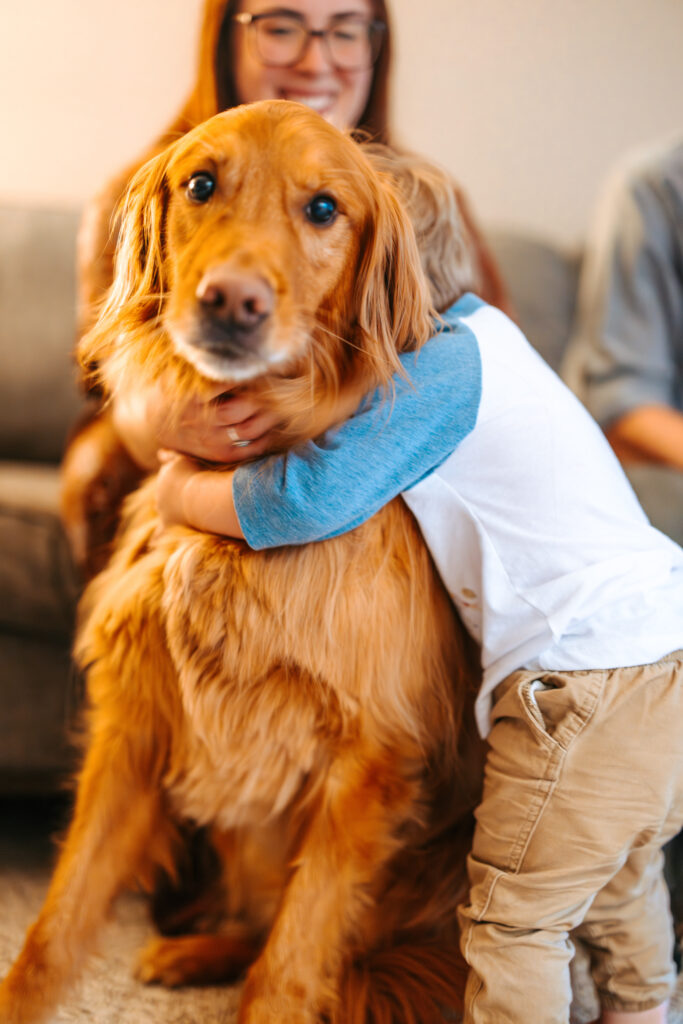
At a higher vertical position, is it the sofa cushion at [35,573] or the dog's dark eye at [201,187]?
Answer: the dog's dark eye at [201,187]

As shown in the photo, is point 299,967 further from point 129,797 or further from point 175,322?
point 175,322

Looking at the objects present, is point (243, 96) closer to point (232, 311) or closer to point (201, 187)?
point (201, 187)

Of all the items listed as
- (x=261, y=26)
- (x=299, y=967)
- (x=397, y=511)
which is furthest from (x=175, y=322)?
(x=299, y=967)

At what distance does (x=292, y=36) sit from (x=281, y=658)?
709 millimetres

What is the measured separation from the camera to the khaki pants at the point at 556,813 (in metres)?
0.83

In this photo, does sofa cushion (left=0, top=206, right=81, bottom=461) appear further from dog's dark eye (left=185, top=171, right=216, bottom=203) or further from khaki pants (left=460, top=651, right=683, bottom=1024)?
khaki pants (left=460, top=651, right=683, bottom=1024)

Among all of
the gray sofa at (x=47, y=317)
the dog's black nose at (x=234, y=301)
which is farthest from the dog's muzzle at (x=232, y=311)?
the gray sofa at (x=47, y=317)

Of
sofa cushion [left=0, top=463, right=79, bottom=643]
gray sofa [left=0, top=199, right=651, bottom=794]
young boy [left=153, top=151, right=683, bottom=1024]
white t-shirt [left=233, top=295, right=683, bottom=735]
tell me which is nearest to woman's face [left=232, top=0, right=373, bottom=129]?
young boy [left=153, top=151, right=683, bottom=1024]

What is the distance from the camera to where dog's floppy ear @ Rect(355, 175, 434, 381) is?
80 cm

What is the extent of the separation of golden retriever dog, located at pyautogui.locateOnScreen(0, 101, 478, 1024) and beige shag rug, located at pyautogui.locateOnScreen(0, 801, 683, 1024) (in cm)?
3

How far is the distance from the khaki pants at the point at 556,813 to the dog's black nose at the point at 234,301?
17.9 inches

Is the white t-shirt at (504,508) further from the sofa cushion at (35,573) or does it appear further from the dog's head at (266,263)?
the sofa cushion at (35,573)

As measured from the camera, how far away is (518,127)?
1.88 m

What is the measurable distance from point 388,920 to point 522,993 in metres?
0.22
